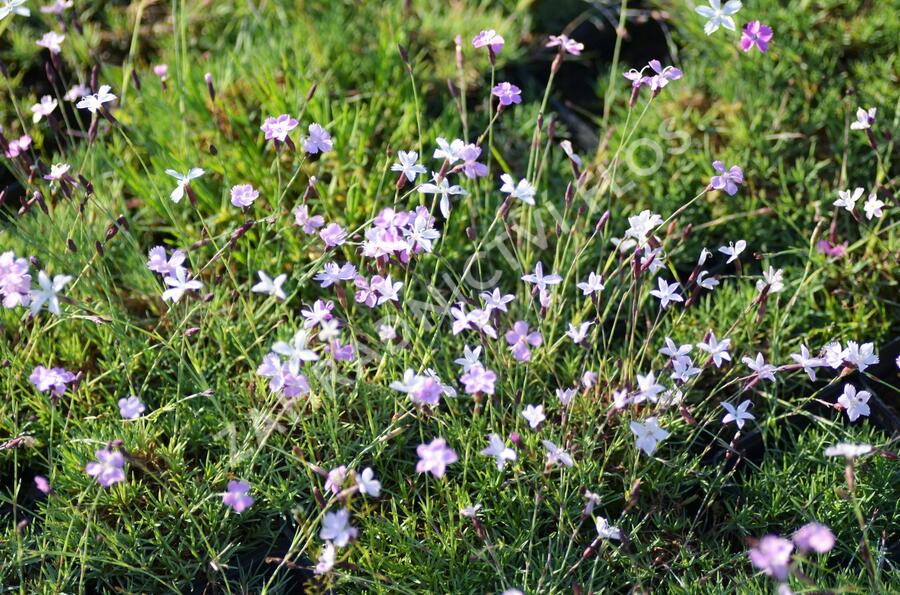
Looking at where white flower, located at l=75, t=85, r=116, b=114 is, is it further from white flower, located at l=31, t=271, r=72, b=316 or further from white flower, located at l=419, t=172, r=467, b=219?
white flower, located at l=419, t=172, r=467, b=219

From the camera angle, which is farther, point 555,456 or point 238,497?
point 555,456

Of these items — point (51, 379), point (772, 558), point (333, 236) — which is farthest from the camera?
point (333, 236)

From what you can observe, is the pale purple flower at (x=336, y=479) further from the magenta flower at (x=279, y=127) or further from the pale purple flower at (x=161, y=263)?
the magenta flower at (x=279, y=127)

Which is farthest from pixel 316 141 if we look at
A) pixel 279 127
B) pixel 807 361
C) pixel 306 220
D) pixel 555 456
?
pixel 807 361

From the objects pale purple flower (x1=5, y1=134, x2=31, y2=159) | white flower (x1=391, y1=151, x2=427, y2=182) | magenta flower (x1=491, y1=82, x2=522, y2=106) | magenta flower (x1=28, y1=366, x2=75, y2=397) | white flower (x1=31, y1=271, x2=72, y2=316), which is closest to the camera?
white flower (x1=31, y1=271, x2=72, y2=316)

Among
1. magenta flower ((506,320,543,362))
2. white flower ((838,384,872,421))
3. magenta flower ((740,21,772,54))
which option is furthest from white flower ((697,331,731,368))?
magenta flower ((740,21,772,54))

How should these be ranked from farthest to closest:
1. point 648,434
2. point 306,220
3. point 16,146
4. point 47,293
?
point 16,146 → point 306,220 → point 648,434 → point 47,293

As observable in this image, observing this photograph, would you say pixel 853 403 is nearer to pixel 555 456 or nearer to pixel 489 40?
pixel 555 456

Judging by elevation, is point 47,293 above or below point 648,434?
above
